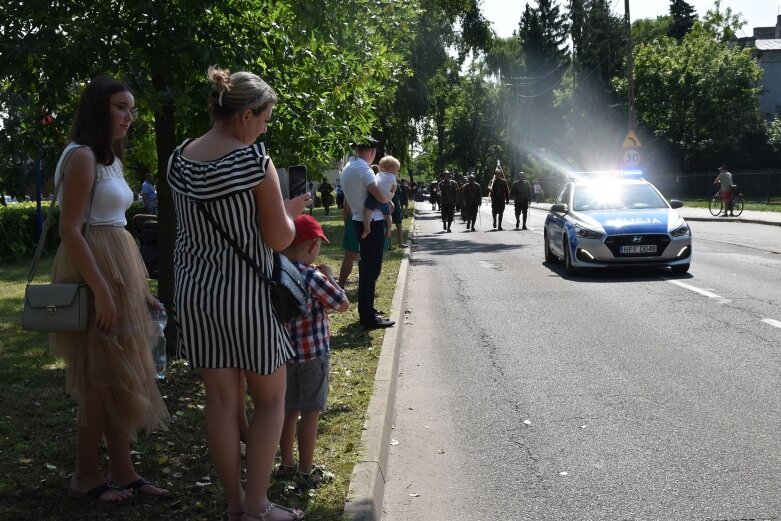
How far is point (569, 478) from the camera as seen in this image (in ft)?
17.3

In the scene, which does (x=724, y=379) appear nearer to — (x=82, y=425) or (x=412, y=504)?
(x=412, y=504)

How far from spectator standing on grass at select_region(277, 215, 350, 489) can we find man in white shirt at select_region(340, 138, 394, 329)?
4869 mm

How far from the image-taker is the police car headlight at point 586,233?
49.9 feet

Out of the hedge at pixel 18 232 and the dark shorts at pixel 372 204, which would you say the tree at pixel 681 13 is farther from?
the dark shorts at pixel 372 204

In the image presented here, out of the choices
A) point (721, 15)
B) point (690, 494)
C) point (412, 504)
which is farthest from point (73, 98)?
point (721, 15)

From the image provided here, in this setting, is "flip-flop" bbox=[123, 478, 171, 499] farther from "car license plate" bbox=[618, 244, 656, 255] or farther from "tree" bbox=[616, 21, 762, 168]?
"tree" bbox=[616, 21, 762, 168]

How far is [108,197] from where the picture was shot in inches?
177

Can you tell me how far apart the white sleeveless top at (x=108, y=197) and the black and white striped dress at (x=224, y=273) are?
2.44 ft

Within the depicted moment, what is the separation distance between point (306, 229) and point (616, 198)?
12.5 metres

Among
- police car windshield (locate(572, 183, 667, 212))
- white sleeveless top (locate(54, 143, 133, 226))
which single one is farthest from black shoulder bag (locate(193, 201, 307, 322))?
police car windshield (locate(572, 183, 667, 212))

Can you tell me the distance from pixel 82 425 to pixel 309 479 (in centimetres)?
111

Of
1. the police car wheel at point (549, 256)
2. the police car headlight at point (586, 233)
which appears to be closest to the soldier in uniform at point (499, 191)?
the police car wheel at point (549, 256)

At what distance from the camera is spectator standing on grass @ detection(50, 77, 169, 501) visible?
14.3ft

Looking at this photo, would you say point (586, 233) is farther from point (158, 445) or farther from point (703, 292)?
point (158, 445)
